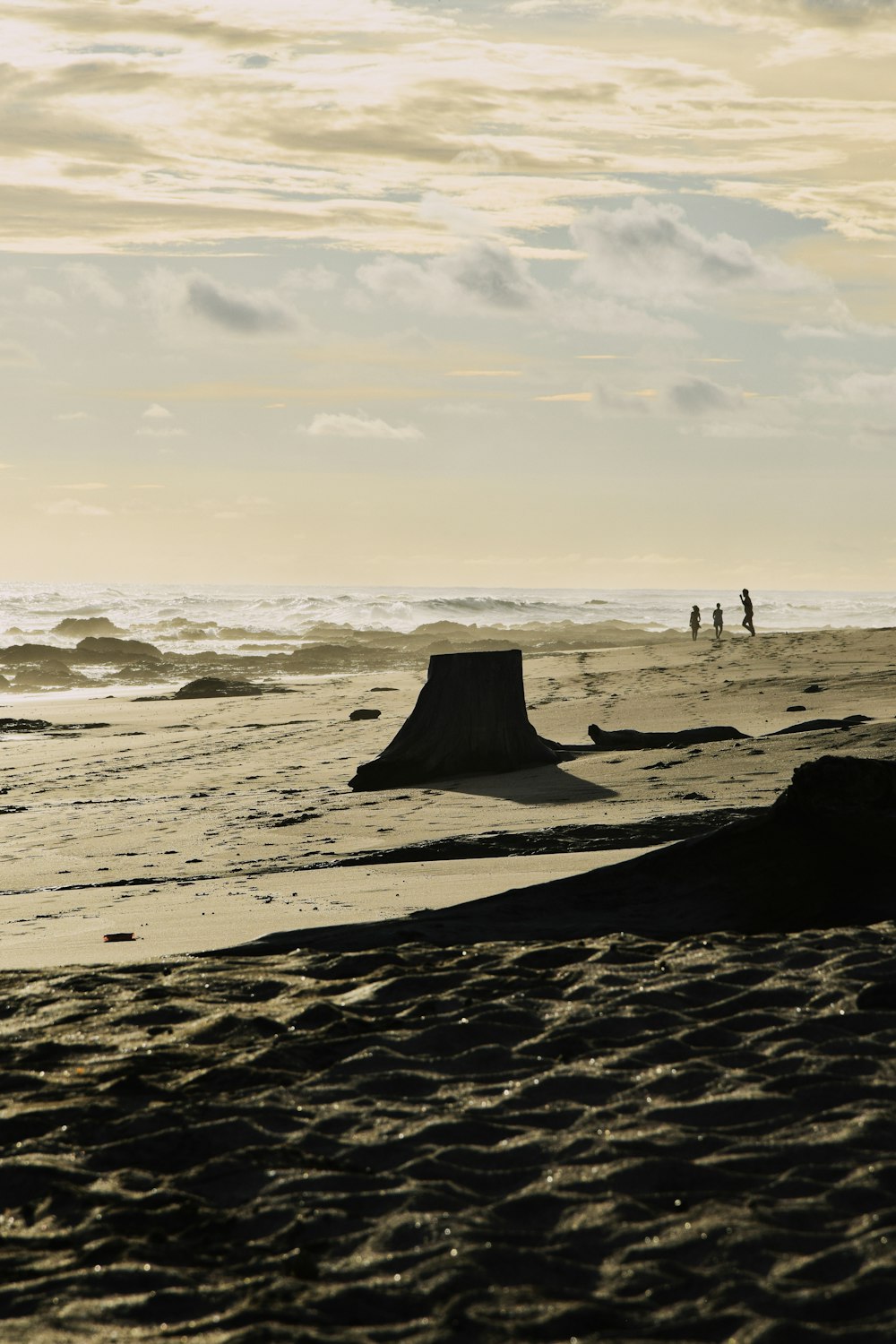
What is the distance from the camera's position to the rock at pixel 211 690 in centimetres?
2498

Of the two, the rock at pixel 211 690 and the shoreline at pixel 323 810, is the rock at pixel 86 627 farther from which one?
the shoreline at pixel 323 810

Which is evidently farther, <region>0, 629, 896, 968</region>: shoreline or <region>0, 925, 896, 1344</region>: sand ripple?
<region>0, 629, 896, 968</region>: shoreline

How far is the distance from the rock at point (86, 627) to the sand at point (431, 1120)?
51.1 m

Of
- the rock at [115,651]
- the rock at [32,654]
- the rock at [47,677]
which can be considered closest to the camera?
the rock at [47,677]

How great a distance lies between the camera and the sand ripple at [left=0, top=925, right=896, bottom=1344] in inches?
112

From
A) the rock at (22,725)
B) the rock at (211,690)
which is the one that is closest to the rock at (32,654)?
the rock at (211,690)

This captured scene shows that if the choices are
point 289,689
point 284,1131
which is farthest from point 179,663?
point 284,1131

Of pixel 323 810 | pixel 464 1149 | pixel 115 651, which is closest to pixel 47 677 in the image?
pixel 115 651

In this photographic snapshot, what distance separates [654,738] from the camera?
1220cm

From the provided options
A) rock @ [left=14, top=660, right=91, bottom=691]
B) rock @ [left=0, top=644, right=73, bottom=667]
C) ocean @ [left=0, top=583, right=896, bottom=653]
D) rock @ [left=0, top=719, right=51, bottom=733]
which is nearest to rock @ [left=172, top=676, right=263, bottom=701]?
rock @ [left=0, top=719, right=51, bottom=733]

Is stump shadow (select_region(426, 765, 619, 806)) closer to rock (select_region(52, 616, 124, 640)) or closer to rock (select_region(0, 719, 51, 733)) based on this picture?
rock (select_region(0, 719, 51, 733))

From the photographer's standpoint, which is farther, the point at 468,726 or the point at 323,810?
the point at 468,726

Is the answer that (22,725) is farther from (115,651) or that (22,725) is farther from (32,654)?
(115,651)

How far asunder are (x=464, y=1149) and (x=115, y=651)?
127ft
